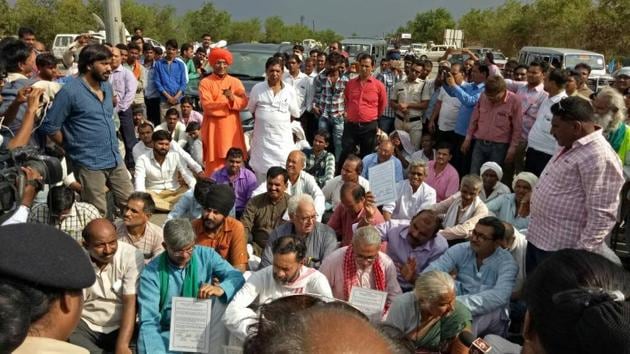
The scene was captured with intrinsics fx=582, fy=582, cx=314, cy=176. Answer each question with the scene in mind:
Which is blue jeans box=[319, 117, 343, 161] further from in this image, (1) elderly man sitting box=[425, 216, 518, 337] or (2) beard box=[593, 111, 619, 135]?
(1) elderly man sitting box=[425, 216, 518, 337]

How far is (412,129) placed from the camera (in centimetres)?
720

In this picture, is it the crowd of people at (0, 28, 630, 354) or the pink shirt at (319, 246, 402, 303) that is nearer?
the crowd of people at (0, 28, 630, 354)

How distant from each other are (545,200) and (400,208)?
2.01 metres

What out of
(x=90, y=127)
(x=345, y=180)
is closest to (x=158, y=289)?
(x=90, y=127)

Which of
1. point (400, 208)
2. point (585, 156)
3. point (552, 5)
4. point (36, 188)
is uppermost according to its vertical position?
point (552, 5)

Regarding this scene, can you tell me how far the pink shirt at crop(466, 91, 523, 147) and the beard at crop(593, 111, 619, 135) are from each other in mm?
1026

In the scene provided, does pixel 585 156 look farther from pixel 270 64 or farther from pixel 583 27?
pixel 583 27

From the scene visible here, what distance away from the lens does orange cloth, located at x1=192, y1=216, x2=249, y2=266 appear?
4195 mm

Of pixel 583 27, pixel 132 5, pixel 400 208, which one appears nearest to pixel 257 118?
pixel 400 208

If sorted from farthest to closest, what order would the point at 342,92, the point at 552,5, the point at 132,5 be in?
the point at 132,5 < the point at 552,5 < the point at 342,92

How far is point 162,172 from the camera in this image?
20.7ft

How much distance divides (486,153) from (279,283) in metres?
3.29

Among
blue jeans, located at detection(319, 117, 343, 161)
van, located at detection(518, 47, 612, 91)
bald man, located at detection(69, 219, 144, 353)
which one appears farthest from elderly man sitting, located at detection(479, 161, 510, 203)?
van, located at detection(518, 47, 612, 91)

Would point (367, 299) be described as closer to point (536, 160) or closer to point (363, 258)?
point (363, 258)
